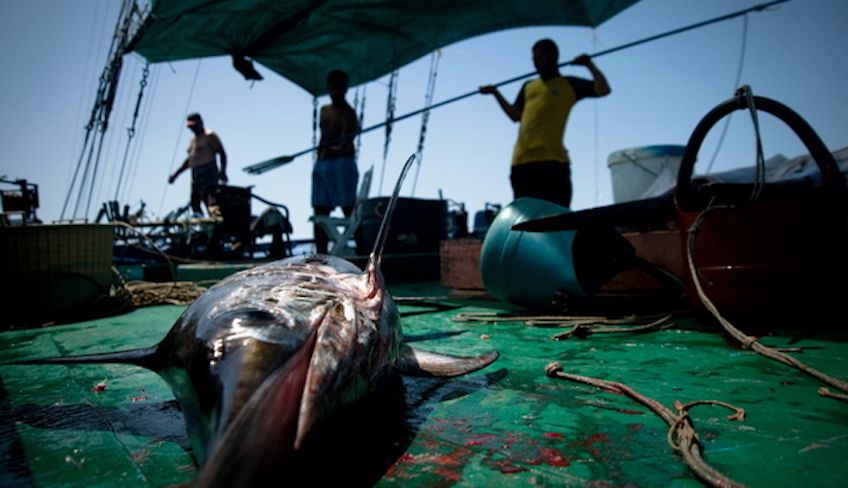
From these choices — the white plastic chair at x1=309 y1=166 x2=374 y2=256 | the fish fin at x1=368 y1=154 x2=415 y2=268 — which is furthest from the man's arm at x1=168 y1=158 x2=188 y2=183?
the fish fin at x1=368 y1=154 x2=415 y2=268

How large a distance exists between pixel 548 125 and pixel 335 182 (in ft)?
10.4

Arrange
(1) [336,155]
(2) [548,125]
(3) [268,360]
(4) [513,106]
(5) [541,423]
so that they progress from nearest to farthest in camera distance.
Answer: (3) [268,360]
(5) [541,423]
(2) [548,125]
(4) [513,106]
(1) [336,155]

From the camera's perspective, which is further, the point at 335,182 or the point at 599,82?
the point at 335,182

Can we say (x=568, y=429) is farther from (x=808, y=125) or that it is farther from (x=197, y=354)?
(x=808, y=125)

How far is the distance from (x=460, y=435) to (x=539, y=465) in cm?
24

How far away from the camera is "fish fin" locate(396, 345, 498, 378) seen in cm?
150

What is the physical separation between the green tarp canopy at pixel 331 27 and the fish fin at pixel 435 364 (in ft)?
19.6

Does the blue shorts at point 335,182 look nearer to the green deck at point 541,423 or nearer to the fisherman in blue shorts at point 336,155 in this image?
the fisherman in blue shorts at point 336,155

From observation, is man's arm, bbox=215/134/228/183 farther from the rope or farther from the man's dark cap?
the rope

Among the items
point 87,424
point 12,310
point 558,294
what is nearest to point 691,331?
point 558,294

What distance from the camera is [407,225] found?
677cm

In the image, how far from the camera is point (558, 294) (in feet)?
9.66

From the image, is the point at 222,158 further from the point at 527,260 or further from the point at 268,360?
the point at 268,360

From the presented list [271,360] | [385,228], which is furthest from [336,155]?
[271,360]
